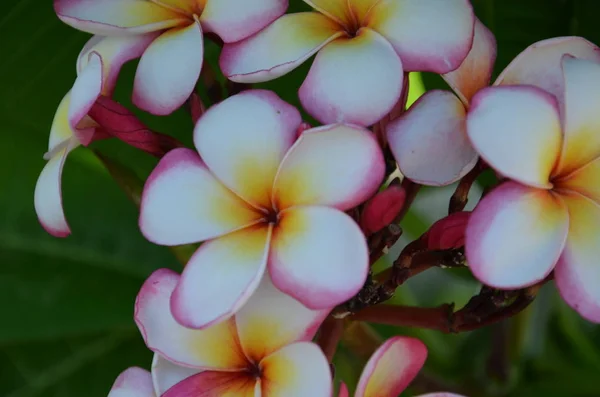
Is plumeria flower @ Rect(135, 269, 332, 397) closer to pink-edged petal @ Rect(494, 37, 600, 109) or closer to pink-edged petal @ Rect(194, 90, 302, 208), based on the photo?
pink-edged petal @ Rect(194, 90, 302, 208)

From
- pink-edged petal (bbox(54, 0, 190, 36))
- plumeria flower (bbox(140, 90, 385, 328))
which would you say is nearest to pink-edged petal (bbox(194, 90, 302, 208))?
plumeria flower (bbox(140, 90, 385, 328))

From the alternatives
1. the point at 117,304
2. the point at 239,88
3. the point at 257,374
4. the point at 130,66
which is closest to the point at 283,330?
the point at 257,374

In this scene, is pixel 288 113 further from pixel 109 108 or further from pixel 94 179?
pixel 94 179

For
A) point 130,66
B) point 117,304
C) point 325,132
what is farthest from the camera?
point 117,304

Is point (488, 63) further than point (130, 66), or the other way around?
point (130, 66)

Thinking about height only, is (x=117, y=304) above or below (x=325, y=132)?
below

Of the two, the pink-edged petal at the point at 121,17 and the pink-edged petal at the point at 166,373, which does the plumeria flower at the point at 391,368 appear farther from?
the pink-edged petal at the point at 121,17

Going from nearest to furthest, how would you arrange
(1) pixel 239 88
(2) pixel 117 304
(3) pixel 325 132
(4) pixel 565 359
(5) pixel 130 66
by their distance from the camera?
1. (3) pixel 325 132
2. (1) pixel 239 88
3. (5) pixel 130 66
4. (2) pixel 117 304
5. (4) pixel 565 359

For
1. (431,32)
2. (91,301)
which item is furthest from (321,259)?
(91,301)
